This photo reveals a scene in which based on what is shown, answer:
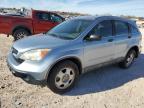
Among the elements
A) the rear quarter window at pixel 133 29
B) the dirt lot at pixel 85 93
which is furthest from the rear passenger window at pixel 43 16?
the rear quarter window at pixel 133 29

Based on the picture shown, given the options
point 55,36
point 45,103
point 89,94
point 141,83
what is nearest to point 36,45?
point 55,36

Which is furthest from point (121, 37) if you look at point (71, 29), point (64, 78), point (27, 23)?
point (27, 23)

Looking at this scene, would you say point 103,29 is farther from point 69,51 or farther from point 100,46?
point 69,51

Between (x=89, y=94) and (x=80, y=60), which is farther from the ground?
(x=80, y=60)

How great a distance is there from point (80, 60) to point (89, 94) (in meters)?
0.83

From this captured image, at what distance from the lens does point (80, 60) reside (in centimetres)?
552

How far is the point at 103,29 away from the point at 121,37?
88 cm

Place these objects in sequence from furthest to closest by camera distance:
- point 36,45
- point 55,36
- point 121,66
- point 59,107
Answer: point 121,66 → point 55,36 → point 36,45 → point 59,107

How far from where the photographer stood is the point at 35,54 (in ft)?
16.3

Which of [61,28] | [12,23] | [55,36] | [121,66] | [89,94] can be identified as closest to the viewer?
[89,94]

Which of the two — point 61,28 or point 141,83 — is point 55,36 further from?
point 141,83

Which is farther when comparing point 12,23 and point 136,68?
point 12,23

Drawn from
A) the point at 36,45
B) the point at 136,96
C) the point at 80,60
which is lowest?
the point at 136,96

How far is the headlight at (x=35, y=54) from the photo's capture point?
16.1 ft
